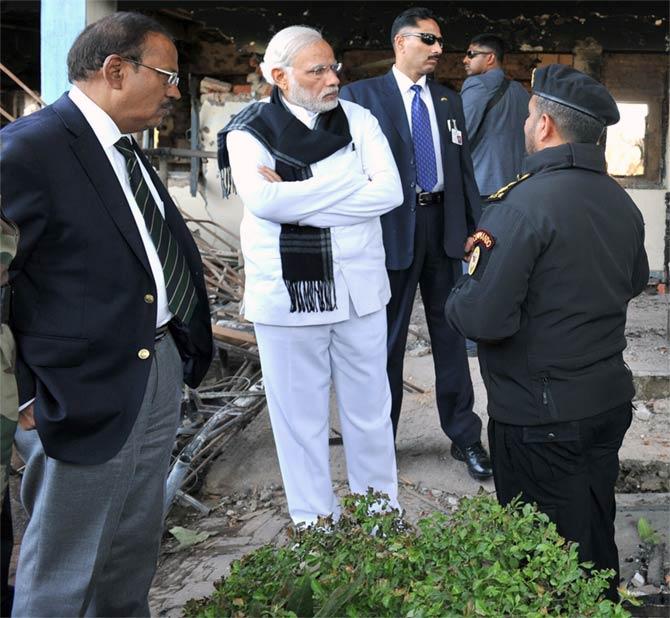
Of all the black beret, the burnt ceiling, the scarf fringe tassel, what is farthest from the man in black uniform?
the burnt ceiling

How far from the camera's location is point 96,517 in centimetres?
255

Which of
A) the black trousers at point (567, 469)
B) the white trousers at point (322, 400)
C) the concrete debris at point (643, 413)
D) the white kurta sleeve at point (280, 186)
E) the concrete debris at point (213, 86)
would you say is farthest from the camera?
the concrete debris at point (213, 86)

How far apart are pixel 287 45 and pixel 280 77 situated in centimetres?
13

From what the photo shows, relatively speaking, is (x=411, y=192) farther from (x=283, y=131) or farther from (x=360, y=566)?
(x=360, y=566)

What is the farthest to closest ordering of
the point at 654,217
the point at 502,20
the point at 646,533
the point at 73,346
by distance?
the point at 654,217, the point at 502,20, the point at 646,533, the point at 73,346

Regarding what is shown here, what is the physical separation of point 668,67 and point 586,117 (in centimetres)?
822

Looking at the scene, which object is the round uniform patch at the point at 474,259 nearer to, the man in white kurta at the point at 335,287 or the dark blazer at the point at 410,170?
the man in white kurta at the point at 335,287

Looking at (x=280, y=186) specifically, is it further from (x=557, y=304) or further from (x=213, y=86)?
(x=213, y=86)

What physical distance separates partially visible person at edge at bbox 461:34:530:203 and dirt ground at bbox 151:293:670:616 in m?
1.46

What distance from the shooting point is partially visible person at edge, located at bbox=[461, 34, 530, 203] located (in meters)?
6.35

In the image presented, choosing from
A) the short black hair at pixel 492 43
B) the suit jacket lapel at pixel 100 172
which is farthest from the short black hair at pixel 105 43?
the short black hair at pixel 492 43

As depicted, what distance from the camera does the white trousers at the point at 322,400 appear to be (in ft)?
12.2

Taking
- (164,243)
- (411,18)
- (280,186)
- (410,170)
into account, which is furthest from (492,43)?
(164,243)

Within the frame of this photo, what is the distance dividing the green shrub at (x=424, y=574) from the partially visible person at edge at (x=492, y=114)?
14.5ft
